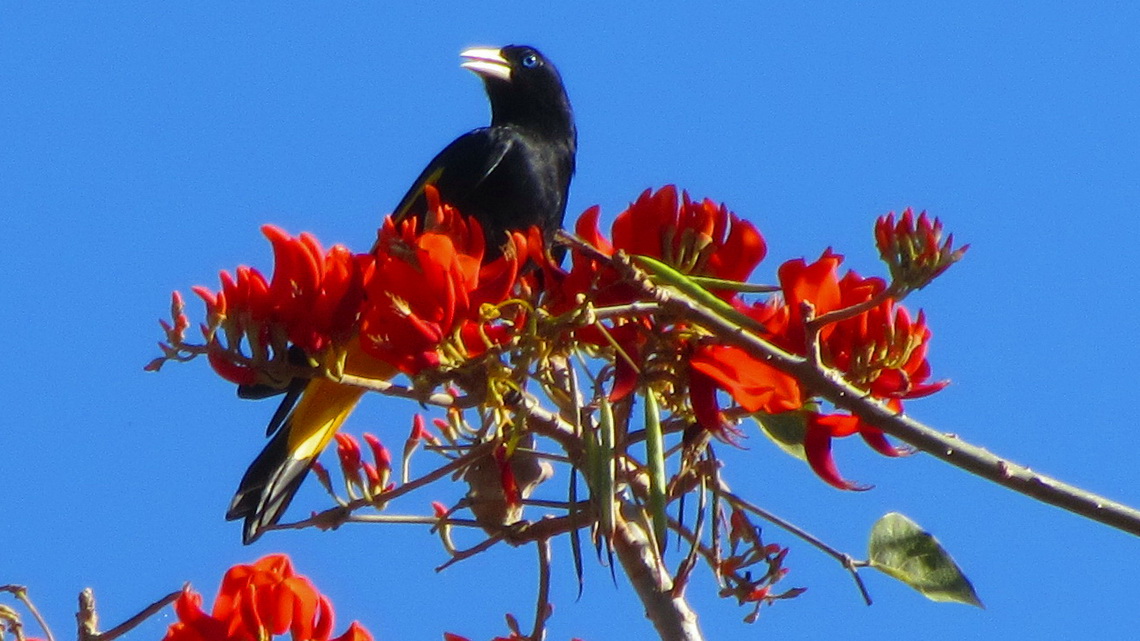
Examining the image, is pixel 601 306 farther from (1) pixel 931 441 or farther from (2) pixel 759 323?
(1) pixel 931 441

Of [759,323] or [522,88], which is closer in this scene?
[759,323]

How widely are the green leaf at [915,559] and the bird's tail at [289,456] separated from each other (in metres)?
0.93

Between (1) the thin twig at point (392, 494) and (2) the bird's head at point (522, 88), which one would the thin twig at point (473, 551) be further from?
(2) the bird's head at point (522, 88)

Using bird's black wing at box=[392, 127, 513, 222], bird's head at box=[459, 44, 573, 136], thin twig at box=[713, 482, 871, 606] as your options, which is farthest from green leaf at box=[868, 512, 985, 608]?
bird's head at box=[459, 44, 573, 136]

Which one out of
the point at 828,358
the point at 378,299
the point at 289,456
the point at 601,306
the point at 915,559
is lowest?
the point at 915,559

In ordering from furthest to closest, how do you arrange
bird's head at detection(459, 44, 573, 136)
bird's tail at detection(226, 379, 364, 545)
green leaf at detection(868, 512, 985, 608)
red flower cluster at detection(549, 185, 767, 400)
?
bird's head at detection(459, 44, 573, 136)
bird's tail at detection(226, 379, 364, 545)
green leaf at detection(868, 512, 985, 608)
red flower cluster at detection(549, 185, 767, 400)

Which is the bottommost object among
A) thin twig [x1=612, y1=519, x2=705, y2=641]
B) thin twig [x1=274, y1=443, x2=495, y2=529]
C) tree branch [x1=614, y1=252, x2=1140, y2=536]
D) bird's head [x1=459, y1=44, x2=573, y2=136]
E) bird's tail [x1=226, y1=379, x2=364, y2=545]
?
tree branch [x1=614, y1=252, x2=1140, y2=536]

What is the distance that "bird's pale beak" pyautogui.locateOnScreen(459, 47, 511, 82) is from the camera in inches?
205

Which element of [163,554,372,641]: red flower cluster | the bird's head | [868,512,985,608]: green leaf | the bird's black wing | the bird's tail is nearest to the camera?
[163,554,372,641]: red flower cluster

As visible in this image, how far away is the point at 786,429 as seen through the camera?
6.45 ft

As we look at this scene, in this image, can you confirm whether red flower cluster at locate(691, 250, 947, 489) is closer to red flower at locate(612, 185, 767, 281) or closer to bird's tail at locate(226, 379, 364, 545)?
red flower at locate(612, 185, 767, 281)

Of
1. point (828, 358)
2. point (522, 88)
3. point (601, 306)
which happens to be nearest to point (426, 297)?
point (601, 306)

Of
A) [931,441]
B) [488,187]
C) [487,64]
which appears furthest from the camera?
[487,64]

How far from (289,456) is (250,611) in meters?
1.01
